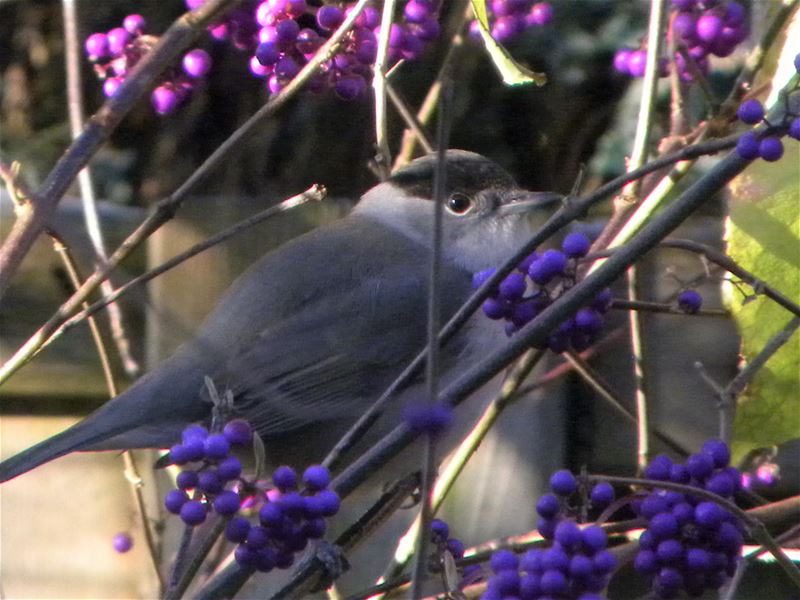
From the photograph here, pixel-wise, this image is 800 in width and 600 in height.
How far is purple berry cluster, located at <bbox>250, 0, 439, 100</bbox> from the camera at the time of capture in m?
1.65

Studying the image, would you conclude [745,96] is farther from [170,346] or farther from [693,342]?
[170,346]

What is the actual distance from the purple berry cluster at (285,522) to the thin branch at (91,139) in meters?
0.42

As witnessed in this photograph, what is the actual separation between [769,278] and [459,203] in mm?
1176

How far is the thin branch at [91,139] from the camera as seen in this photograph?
1390 mm

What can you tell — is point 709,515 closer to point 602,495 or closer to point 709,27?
point 602,495

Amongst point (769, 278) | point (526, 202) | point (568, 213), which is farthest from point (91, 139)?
point (526, 202)

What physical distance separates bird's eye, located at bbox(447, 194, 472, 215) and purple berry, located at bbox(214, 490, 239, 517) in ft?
5.06

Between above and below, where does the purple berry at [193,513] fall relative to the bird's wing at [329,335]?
below

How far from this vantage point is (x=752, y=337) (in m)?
1.60

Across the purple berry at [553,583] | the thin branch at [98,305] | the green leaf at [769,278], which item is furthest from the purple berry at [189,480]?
the green leaf at [769,278]

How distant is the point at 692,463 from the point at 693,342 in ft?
5.16

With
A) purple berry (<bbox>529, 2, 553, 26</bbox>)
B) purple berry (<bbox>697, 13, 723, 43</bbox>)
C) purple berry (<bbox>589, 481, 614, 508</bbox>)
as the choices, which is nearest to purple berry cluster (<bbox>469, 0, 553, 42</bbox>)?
purple berry (<bbox>529, 2, 553, 26</bbox>)

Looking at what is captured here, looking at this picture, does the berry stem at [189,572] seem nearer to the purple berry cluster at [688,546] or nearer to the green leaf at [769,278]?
the purple berry cluster at [688,546]

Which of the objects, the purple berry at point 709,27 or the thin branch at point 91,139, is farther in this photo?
the purple berry at point 709,27
